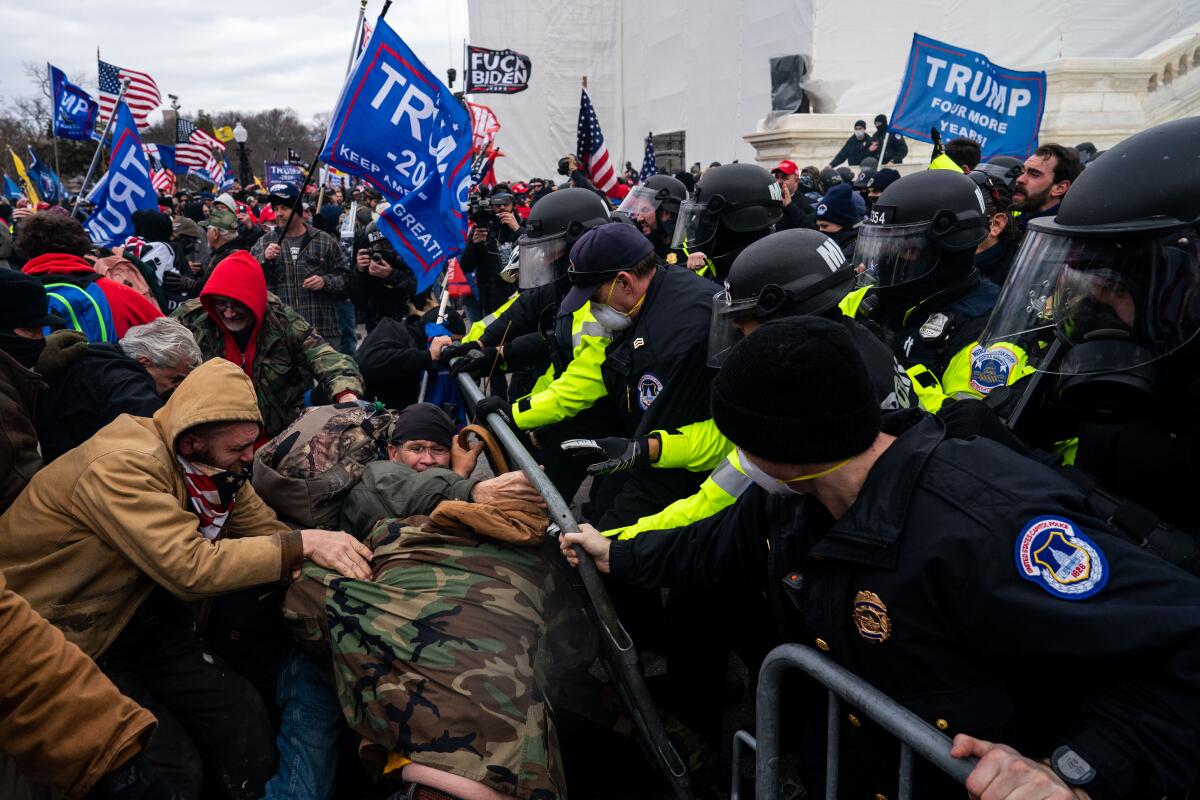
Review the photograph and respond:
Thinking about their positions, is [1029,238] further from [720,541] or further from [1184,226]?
[720,541]

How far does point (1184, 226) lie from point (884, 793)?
5.02ft

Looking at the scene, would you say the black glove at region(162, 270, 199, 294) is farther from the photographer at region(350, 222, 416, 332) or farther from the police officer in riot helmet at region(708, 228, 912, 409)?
the police officer in riot helmet at region(708, 228, 912, 409)

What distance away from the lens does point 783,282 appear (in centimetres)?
258

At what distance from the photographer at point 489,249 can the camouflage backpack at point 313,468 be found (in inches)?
191

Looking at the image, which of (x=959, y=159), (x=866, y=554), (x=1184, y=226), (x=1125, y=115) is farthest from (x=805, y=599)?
(x=1125, y=115)

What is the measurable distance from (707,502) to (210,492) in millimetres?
1601

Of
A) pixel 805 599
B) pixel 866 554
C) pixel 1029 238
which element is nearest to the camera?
pixel 866 554

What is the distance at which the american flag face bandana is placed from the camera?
2488 mm

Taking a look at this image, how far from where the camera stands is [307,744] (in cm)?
260

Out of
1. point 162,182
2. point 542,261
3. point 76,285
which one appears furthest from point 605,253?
point 162,182

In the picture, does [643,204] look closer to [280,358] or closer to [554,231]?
[554,231]

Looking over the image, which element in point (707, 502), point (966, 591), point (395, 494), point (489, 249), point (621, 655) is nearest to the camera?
point (966, 591)

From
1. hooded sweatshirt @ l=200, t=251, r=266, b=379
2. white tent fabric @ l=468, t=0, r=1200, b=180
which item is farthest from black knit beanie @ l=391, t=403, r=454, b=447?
white tent fabric @ l=468, t=0, r=1200, b=180

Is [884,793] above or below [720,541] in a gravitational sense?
below
